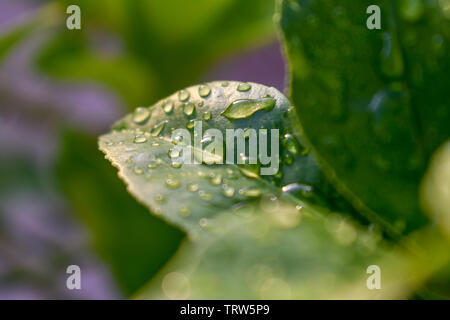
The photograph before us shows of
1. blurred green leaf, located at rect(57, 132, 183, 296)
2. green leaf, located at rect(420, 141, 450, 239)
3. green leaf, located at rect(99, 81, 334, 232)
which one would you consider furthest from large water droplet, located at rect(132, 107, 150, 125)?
blurred green leaf, located at rect(57, 132, 183, 296)

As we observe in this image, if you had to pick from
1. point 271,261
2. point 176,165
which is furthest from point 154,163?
point 271,261

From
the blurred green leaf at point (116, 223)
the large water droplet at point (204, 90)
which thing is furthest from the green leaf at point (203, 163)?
the blurred green leaf at point (116, 223)

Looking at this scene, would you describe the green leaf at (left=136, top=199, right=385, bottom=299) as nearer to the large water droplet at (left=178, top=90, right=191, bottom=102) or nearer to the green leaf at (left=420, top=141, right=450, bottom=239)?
the green leaf at (left=420, top=141, right=450, bottom=239)

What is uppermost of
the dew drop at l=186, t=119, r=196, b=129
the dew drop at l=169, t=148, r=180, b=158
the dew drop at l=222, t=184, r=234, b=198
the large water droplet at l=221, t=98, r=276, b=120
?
the large water droplet at l=221, t=98, r=276, b=120

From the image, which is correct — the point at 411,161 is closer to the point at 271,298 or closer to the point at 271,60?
the point at 271,298

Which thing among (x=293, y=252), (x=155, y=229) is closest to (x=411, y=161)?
(x=293, y=252)

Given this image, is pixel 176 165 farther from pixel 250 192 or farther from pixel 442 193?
pixel 442 193

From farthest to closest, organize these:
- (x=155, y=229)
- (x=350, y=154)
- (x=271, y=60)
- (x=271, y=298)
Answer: (x=271, y=60), (x=155, y=229), (x=350, y=154), (x=271, y=298)
